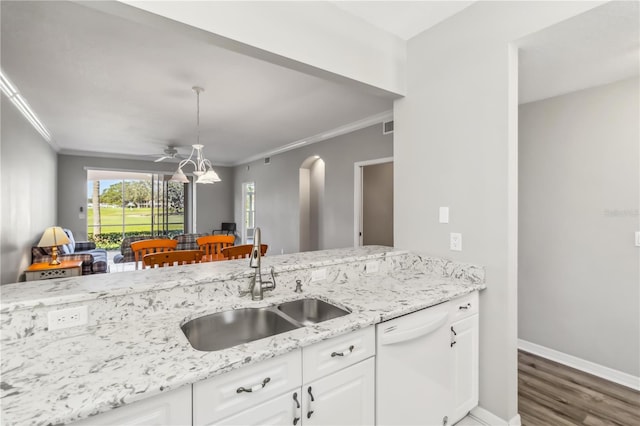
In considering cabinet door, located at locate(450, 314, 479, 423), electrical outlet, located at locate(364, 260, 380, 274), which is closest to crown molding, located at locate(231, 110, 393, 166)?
electrical outlet, located at locate(364, 260, 380, 274)

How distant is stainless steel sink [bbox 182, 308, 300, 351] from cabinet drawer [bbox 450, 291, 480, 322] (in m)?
1.00

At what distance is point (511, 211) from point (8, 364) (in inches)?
97.2

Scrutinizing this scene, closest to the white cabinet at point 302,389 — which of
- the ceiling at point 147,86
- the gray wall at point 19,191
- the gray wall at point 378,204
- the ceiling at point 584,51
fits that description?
the ceiling at point 147,86

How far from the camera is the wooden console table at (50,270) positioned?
379cm

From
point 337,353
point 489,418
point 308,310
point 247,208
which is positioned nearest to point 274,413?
point 337,353

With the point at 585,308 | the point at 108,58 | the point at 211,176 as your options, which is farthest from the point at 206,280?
the point at 585,308

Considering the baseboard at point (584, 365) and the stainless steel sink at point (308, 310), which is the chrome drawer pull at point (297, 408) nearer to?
the stainless steel sink at point (308, 310)

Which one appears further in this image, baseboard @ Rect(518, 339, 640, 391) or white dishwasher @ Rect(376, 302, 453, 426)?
baseboard @ Rect(518, 339, 640, 391)

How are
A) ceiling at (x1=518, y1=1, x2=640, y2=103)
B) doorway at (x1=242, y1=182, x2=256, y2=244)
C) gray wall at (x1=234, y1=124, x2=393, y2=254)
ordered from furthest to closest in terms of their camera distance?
doorway at (x1=242, y1=182, x2=256, y2=244) → gray wall at (x1=234, y1=124, x2=393, y2=254) → ceiling at (x1=518, y1=1, x2=640, y2=103)

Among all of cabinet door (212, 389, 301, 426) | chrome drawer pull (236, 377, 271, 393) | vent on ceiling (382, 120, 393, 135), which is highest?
vent on ceiling (382, 120, 393, 135)

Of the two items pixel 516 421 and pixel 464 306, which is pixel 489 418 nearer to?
pixel 516 421

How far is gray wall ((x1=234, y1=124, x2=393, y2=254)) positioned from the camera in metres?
4.54

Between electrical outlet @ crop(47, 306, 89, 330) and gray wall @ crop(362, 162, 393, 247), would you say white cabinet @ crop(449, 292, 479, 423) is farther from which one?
gray wall @ crop(362, 162, 393, 247)

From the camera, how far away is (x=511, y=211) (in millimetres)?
1872
